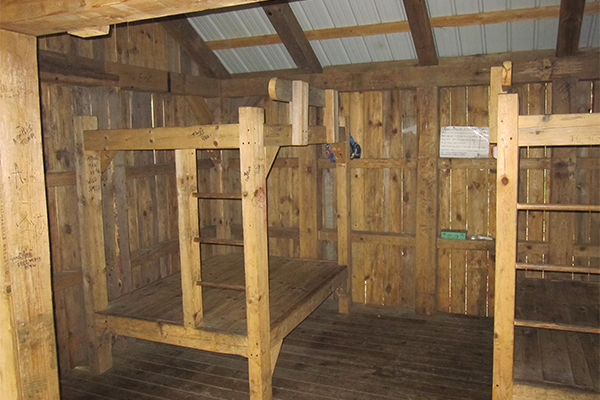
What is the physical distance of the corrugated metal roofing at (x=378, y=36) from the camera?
15.2ft

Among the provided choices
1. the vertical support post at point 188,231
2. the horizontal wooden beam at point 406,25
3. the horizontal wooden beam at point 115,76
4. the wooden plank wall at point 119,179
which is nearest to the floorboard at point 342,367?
the wooden plank wall at point 119,179

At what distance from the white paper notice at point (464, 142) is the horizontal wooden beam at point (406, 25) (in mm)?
1180

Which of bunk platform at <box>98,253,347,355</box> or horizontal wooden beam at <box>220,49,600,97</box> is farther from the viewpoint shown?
horizontal wooden beam at <box>220,49,600,97</box>

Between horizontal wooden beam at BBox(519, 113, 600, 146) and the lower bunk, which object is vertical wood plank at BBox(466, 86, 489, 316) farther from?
horizontal wooden beam at BBox(519, 113, 600, 146)

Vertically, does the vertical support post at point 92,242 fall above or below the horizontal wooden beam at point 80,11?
below

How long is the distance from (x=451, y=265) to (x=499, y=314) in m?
3.02

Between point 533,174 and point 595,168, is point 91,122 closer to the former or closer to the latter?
point 533,174

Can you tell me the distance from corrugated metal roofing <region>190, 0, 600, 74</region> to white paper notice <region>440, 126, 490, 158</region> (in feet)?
2.64

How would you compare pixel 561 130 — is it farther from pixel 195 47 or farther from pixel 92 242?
pixel 195 47

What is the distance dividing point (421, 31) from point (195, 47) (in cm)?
257

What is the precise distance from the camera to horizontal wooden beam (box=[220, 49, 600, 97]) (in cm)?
487

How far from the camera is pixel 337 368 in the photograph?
452 cm

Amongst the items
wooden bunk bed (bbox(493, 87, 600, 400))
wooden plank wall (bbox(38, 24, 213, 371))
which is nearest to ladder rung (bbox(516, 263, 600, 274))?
wooden bunk bed (bbox(493, 87, 600, 400))

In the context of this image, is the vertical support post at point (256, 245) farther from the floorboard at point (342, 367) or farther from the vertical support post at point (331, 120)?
the vertical support post at point (331, 120)
